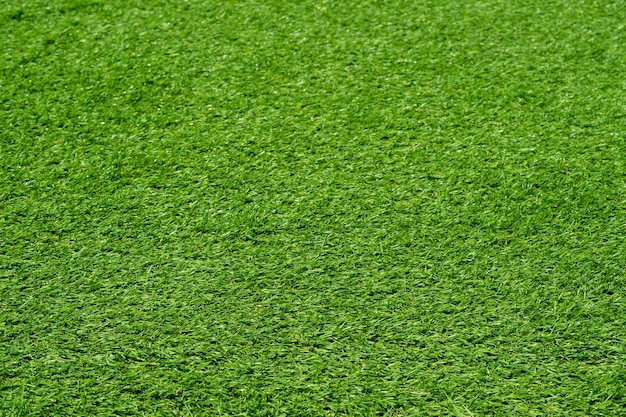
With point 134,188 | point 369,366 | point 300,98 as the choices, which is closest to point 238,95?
point 300,98

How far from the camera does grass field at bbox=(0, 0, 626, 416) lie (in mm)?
2199

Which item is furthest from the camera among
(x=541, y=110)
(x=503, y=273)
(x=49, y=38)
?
(x=49, y=38)

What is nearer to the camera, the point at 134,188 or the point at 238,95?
the point at 134,188

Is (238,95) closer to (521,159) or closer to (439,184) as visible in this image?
(439,184)

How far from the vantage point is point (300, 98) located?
3104 mm

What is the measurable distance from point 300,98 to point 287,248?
810 millimetres

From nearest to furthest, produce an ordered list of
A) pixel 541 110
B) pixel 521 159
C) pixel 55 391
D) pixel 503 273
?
pixel 55 391 < pixel 503 273 < pixel 521 159 < pixel 541 110

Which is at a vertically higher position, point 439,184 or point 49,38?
point 49,38

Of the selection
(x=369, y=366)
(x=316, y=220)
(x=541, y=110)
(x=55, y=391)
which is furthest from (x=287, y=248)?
(x=541, y=110)

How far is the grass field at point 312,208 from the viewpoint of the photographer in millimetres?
2199

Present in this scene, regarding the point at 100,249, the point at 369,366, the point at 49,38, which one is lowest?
the point at 369,366

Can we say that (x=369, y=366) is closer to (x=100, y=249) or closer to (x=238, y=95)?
(x=100, y=249)

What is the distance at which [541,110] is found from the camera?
304 cm

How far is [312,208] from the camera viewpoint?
2660 mm
